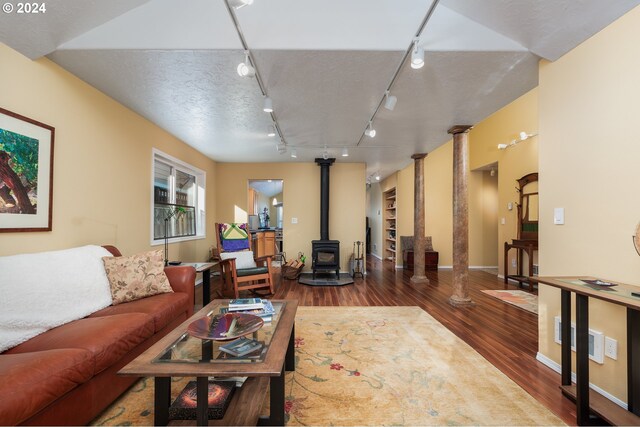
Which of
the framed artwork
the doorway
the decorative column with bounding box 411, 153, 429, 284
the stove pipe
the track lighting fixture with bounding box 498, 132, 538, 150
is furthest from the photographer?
the doorway

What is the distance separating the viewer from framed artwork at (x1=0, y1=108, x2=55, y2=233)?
6.00 feet

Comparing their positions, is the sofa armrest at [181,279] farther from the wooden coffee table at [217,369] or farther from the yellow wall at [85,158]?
the wooden coffee table at [217,369]

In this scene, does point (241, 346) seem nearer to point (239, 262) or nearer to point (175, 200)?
point (239, 262)

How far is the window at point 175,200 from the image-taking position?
367 centimetres

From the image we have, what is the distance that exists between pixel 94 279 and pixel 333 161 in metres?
4.37

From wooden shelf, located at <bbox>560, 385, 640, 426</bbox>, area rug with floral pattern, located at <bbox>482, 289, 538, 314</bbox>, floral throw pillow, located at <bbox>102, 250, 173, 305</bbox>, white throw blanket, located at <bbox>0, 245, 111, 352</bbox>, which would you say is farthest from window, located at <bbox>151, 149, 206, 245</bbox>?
area rug with floral pattern, located at <bbox>482, 289, 538, 314</bbox>

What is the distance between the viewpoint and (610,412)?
1.46 meters

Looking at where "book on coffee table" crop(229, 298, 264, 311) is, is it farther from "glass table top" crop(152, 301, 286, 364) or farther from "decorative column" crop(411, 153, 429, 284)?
"decorative column" crop(411, 153, 429, 284)

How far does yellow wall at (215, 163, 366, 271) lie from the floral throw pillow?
3.46m

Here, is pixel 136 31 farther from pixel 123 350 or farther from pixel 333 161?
pixel 333 161

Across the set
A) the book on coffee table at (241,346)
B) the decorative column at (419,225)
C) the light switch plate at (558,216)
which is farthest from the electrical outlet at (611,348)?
the decorative column at (419,225)

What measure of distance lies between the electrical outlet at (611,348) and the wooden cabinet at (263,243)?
6234mm

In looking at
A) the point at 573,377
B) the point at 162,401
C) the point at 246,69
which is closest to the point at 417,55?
the point at 246,69

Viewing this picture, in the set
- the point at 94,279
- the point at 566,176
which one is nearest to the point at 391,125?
the point at 566,176
